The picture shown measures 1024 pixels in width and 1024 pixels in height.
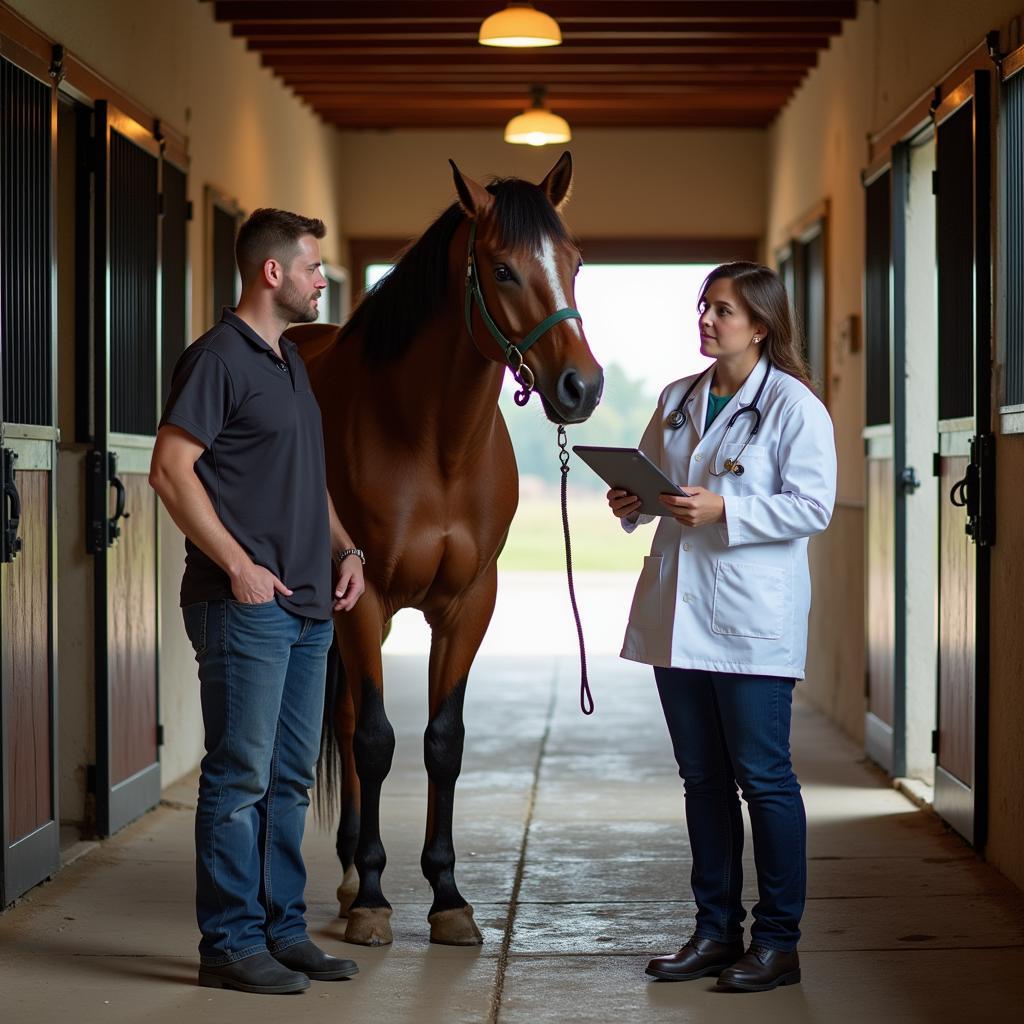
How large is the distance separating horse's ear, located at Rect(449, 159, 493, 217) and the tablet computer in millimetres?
576

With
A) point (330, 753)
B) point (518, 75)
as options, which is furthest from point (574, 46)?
point (330, 753)

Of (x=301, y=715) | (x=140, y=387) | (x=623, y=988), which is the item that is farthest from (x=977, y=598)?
(x=140, y=387)

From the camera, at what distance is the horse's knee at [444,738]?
346 cm

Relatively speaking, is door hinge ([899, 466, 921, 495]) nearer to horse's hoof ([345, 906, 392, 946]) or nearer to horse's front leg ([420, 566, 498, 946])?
horse's front leg ([420, 566, 498, 946])

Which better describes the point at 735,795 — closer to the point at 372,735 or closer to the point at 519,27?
the point at 372,735

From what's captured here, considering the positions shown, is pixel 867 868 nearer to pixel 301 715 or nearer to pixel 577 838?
pixel 577 838

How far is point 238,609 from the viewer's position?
2.83 m

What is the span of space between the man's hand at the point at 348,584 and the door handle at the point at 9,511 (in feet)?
2.78

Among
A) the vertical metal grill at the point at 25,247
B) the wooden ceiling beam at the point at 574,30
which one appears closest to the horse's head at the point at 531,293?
the vertical metal grill at the point at 25,247

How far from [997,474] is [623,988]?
5.76 feet

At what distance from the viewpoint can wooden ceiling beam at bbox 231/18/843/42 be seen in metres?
6.38

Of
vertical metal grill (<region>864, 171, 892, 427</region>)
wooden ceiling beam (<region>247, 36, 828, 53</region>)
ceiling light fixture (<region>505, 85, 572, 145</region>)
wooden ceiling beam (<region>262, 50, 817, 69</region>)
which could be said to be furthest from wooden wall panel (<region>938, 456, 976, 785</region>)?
ceiling light fixture (<region>505, 85, 572, 145</region>)

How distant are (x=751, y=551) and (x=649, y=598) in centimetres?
23

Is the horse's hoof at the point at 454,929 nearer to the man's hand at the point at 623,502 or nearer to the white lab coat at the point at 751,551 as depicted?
the white lab coat at the point at 751,551
